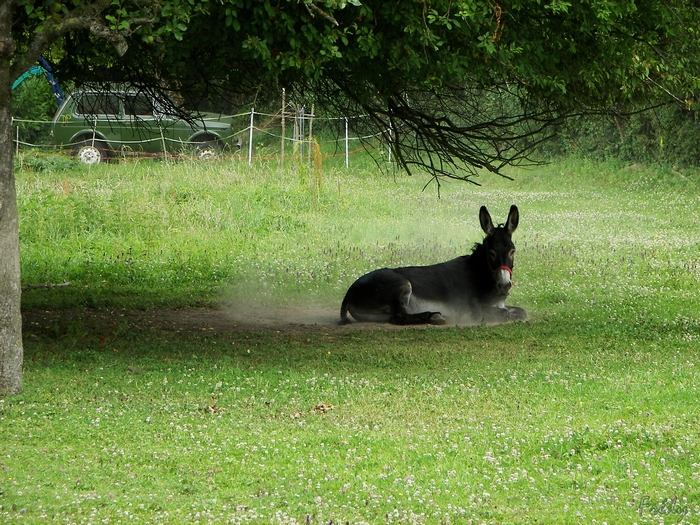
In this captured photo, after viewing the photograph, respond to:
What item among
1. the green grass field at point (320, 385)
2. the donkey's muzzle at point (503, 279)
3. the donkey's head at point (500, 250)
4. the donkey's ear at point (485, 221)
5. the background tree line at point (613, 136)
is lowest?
the green grass field at point (320, 385)

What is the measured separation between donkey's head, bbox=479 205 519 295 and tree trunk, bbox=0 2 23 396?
22.1 ft

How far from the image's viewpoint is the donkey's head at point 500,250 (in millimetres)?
12289

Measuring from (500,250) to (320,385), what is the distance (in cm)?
483

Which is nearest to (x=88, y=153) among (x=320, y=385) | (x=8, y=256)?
(x=8, y=256)

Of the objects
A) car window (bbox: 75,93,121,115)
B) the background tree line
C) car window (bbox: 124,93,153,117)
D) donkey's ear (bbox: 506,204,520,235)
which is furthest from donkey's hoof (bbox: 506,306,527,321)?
the background tree line

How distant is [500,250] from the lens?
1243 cm

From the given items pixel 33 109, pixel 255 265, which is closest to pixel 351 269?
pixel 255 265

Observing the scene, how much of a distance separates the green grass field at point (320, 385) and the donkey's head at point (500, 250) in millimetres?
828

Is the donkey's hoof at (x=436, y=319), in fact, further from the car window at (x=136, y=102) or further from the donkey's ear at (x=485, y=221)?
the car window at (x=136, y=102)

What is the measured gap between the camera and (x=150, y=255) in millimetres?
16641

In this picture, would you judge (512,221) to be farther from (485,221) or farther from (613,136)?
(613,136)

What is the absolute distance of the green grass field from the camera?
18.4 ft

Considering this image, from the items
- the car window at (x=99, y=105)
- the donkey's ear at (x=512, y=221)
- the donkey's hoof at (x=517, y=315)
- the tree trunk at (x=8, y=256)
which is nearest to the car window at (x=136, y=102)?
the car window at (x=99, y=105)

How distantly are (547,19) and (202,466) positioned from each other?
6.18 metres
